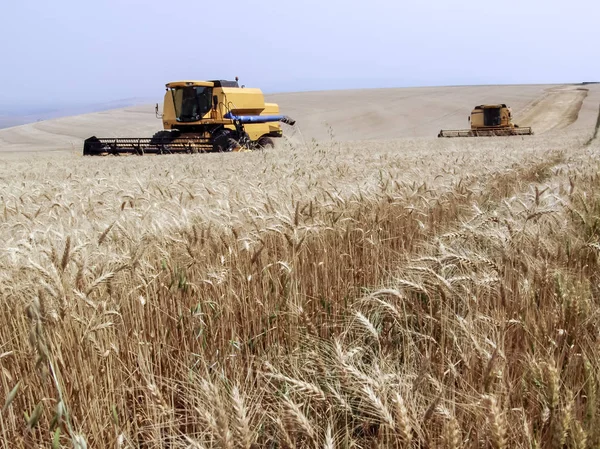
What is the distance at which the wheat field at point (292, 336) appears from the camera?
1.39 metres

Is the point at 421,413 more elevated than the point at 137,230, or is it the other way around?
the point at 137,230

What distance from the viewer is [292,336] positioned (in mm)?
2375

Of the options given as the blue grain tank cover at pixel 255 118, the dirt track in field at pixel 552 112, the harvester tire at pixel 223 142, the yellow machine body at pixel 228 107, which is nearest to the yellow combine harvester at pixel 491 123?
the dirt track in field at pixel 552 112

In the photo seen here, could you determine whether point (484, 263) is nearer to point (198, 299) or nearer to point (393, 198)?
point (198, 299)

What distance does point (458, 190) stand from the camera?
5.27m

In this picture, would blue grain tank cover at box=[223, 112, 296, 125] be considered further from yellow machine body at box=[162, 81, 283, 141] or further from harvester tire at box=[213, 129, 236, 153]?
harvester tire at box=[213, 129, 236, 153]

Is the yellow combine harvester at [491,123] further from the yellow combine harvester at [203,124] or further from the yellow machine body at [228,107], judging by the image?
the yellow combine harvester at [203,124]

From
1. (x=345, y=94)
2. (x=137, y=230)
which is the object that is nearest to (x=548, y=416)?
(x=137, y=230)

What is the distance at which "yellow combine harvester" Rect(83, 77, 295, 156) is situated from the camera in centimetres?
1891

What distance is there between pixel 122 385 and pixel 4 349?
1.88ft

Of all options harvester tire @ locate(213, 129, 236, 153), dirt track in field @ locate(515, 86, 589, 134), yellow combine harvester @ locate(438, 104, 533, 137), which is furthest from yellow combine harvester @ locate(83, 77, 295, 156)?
dirt track in field @ locate(515, 86, 589, 134)

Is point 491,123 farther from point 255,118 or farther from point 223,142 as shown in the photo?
point 223,142

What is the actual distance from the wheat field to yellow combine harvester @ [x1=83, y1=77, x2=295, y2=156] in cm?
1544

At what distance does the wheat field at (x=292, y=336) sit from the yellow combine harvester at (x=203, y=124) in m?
15.4
